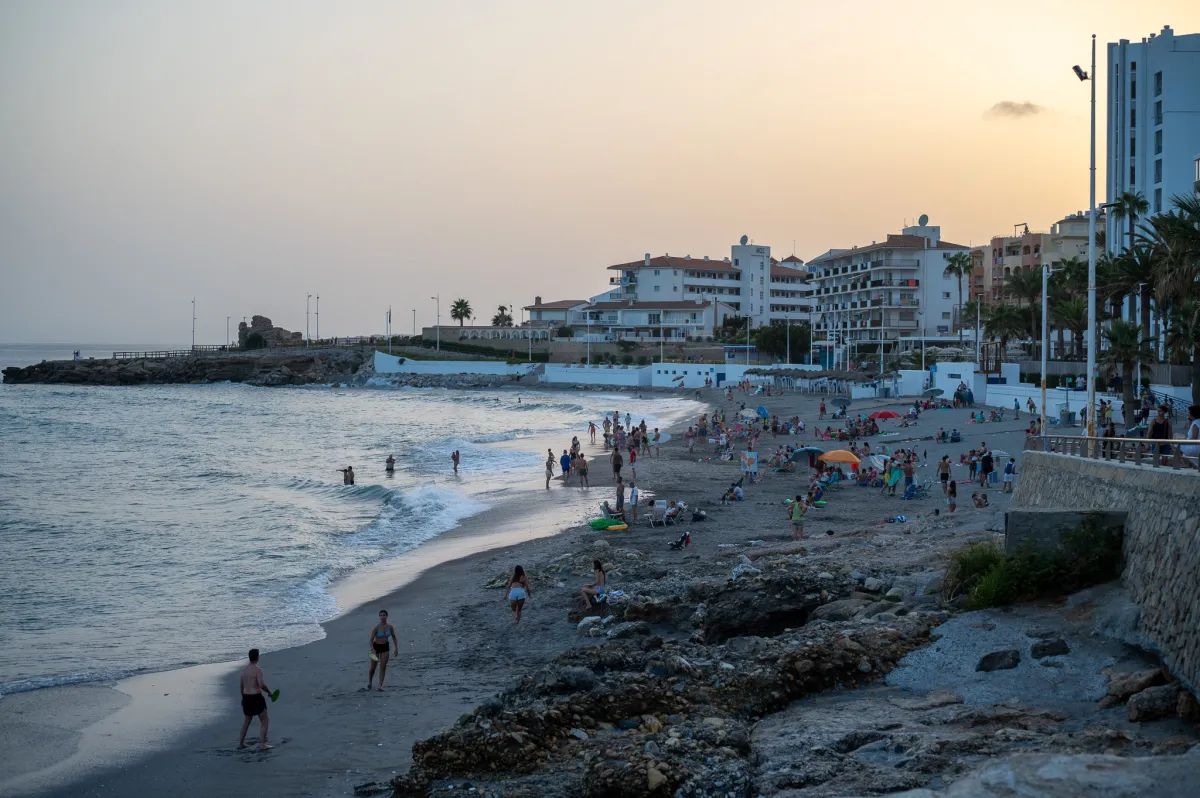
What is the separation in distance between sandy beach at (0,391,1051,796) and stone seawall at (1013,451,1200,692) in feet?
11.9

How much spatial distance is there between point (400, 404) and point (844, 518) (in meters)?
66.9

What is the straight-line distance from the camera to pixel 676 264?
122 m

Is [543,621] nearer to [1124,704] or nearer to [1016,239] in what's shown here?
[1124,704]

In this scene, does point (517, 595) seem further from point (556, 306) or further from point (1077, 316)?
point (556, 306)

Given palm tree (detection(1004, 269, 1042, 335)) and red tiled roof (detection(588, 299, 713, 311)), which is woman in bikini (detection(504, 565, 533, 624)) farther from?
red tiled roof (detection(588, 299, 713, 311))

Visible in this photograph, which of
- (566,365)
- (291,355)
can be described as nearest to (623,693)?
(566,365)

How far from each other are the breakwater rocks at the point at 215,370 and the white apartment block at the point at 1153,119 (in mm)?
87476

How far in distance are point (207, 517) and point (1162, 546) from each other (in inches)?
971

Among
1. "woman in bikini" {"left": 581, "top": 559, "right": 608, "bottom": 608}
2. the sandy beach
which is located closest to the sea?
the sandy beach

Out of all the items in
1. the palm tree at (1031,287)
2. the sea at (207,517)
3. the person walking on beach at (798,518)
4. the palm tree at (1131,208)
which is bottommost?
Answer: the sea at (207,517)

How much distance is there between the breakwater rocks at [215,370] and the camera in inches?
4604

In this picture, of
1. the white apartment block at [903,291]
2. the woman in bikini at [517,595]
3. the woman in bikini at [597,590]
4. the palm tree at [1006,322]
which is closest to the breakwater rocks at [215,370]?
the white apartment block at [903,291]

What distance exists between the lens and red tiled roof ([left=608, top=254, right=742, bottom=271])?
122 meters

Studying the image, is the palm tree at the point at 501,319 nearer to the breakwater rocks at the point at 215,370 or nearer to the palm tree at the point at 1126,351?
the breakwater rocks at the point at 215,370
